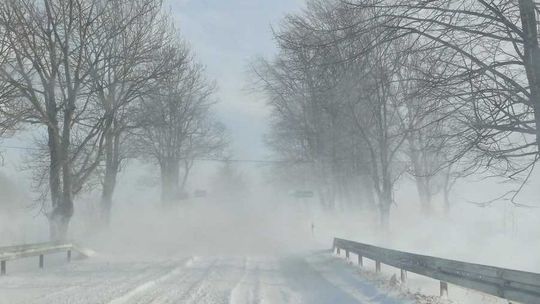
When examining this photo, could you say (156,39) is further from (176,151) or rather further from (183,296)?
(176,151)

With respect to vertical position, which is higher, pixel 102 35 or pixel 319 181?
pixel 102 35

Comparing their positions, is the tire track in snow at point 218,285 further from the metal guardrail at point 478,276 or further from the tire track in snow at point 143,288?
the metal guardrail at point 478,276

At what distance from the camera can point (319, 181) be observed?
46156mm

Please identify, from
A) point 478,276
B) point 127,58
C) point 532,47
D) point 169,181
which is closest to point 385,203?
point 127,58

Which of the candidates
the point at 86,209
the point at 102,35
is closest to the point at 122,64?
the point at 102,35

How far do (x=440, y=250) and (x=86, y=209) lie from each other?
45334mm

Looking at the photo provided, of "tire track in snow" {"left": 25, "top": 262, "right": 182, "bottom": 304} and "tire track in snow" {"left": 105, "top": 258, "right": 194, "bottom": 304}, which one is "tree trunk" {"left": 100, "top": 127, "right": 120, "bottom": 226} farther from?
"tire track in snow" {"left": 105, "top": 258, "right": 194, "bottom": 304}

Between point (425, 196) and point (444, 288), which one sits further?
point (425, 196)

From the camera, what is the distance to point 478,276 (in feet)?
34.9

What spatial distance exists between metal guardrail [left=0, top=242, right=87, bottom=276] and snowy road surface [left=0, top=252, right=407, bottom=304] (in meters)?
0.87

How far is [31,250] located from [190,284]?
746cm

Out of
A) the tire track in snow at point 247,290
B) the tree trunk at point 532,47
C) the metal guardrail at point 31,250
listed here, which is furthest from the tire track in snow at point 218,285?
the tree trunk at point 532,47

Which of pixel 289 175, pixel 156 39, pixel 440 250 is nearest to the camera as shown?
pixel 156 39

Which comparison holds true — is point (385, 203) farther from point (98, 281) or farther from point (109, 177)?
point (98, 281)
